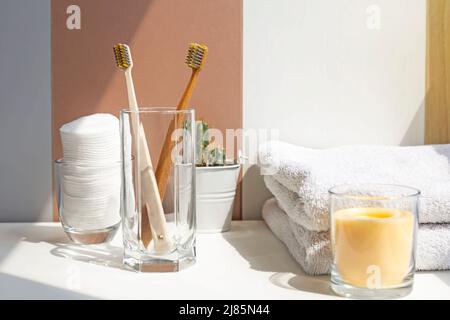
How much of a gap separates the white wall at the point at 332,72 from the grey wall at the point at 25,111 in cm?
36

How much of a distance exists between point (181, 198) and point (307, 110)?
1.33 feet

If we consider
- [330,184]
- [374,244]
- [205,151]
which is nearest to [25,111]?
[205,151]

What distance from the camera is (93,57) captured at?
47.3 inches

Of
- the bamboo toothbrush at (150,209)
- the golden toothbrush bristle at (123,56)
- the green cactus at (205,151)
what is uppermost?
the golden toothbrush bristle at (123,56)

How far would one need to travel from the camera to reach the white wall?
48.1 inches

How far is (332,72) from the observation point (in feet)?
4.06

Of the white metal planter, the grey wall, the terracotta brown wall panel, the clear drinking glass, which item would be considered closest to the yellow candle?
the clear drinking glass

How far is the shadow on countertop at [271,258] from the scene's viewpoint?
2.86ft

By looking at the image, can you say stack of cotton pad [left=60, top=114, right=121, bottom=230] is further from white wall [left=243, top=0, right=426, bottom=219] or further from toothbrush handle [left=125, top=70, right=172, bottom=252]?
white wall [left=243, top=0, right=426, bottom=219]

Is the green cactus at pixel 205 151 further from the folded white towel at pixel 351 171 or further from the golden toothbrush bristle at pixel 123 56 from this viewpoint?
the golden toothbrush bristle at pixel 123 56

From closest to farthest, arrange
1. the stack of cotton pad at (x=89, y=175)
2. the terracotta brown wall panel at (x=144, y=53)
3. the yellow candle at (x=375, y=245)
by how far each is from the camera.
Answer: the yellow candle at (x=375, y=245)
the stack of cotton pad at (x=89, y=175)
the terracotta brown wall panel at (x=144, y=53)

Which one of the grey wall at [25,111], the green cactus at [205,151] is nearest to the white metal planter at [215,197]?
the green cactus at [205,151]

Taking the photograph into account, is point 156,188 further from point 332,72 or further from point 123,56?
point 332,72
